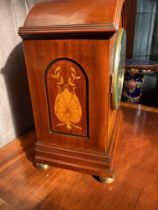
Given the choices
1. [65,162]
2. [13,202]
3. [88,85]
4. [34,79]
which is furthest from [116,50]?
[13,202]

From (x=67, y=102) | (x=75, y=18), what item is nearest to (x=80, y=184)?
(x=67, y=102)

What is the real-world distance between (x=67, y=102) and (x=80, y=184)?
0.25m

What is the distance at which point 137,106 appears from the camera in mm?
1036

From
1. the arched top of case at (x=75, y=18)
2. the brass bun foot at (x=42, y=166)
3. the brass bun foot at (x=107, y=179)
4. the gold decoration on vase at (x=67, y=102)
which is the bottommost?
the brass bun foot at (x=42, y=166)

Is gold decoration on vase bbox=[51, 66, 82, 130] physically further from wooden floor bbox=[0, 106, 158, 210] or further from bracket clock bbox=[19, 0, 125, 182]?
wooden floor bbox=[0, 106, 158, 210]

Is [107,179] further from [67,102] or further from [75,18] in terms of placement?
[75,18]

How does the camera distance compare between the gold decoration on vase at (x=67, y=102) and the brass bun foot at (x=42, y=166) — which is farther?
the brass bun foot at (x=42, y=166)

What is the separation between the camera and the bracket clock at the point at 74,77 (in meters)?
0.45

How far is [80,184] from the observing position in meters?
0.57

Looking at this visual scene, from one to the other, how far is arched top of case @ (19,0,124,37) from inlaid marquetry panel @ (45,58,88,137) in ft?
0.27

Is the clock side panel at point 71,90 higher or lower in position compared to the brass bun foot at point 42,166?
higher

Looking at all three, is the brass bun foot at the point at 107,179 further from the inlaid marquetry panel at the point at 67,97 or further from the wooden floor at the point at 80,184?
the inlaid marquetry panel at the point at 67,97

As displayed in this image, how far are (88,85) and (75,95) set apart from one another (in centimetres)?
5

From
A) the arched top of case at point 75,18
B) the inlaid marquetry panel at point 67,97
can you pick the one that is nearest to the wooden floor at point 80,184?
the inlaid marquetry panel at point 67,97
